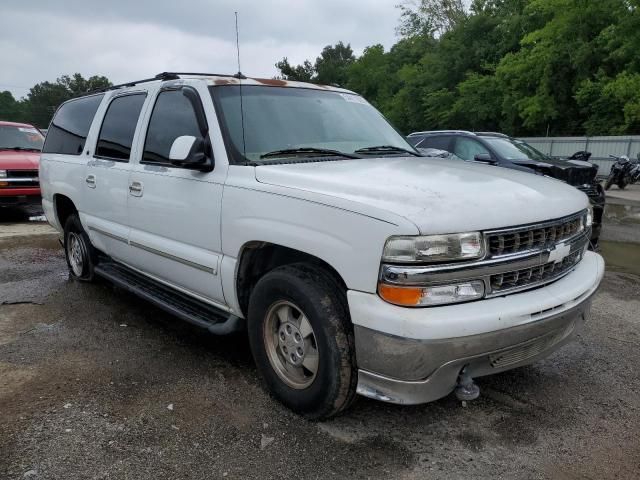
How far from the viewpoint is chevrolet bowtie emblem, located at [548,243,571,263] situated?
110 inches

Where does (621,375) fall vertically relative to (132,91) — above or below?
below

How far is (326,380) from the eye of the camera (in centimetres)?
275

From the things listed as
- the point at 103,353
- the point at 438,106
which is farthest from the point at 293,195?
the point at 438,106

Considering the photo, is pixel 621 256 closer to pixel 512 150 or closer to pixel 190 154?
pixel 512 150

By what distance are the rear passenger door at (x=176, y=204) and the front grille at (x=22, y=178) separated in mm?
7072

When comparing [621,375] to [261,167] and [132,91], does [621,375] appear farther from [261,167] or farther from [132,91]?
[132,91]

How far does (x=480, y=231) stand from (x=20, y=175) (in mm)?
9841

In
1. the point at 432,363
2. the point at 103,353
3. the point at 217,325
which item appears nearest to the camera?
the point at 432,363

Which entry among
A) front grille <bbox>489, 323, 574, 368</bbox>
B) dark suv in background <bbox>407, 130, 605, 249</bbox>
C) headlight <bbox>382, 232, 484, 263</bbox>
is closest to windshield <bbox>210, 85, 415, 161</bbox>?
headlight <bbox>382, 232, 484, 263</bbox>

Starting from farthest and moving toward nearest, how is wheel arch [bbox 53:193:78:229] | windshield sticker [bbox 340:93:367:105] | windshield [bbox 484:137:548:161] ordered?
windshield [bbox 484:137:548:161]
wheel arch [bbox 53:193:78:229]
windshield sticker [bbox 340:93:367:105]

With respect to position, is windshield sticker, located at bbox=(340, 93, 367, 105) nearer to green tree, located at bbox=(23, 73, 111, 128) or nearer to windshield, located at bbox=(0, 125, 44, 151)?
windshield, located at bbox=(0, 125, 44, 151)

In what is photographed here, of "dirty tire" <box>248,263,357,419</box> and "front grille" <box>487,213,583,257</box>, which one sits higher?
"front grille" <box>487,213,583,257</box>

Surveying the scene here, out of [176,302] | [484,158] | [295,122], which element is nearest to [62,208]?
[176,302]

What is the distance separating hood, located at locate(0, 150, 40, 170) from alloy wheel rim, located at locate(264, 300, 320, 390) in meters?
8.44
